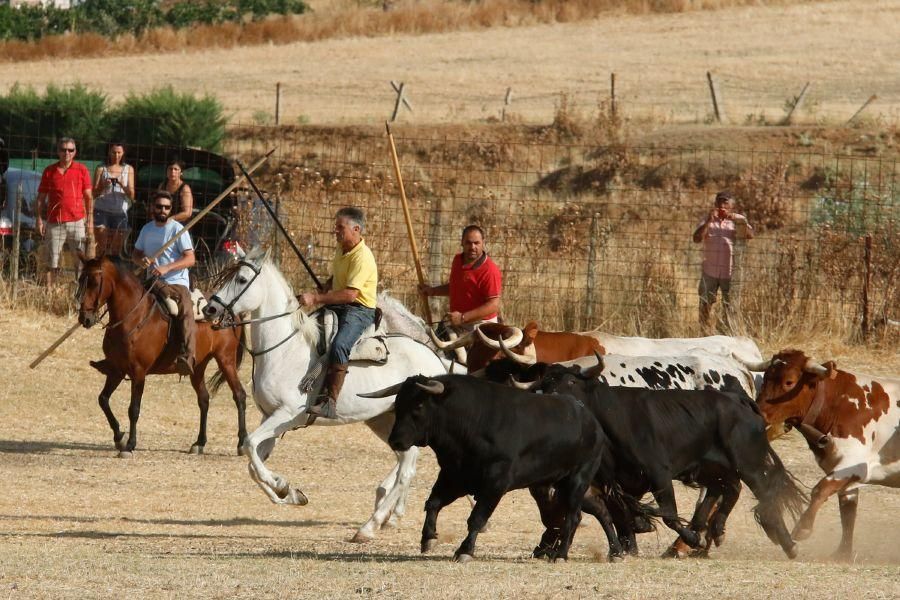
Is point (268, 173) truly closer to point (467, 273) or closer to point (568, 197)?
point (568, 197)

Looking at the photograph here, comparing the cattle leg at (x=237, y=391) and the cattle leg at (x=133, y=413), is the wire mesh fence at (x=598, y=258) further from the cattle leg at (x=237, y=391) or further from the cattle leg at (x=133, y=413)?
the cattle leg at (x=133, y=413)

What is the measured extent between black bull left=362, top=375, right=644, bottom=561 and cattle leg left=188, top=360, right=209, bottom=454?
542 cm

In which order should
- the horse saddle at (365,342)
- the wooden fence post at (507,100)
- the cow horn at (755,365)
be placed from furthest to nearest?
the wooden fence post at (507,100)
the cow horn at (755,365)
the horse saddle at (365,342)

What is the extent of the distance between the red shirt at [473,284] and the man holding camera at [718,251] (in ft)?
19.1

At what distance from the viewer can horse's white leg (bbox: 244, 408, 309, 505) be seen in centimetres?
1080

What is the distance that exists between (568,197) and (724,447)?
25.1m

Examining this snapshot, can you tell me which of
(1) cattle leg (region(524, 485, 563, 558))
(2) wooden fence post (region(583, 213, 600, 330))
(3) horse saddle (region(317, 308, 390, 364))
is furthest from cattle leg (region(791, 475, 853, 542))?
(2) wooden fence post (region(583, 213, 600, 330))

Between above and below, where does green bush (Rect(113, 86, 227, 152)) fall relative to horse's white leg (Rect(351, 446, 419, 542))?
above

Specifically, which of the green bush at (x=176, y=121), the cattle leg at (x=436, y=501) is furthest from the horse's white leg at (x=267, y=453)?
the green bush at (x=176, y=121)

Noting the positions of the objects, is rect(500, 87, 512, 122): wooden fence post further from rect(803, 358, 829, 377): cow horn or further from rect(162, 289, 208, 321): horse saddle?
rect(803, 358, 829, 377): cow horn

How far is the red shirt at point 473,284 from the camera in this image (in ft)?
41.3

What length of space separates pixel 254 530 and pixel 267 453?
614mm

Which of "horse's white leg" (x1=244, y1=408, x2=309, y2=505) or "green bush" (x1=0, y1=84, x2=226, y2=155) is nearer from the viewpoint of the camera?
"horse's white leg" (x1=244, y1=408, x2=309, y2=505)

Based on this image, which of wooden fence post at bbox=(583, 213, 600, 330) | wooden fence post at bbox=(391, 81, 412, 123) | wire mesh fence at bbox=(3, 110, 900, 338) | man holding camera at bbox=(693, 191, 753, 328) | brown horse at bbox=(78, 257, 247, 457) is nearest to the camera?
brown horse at bbox=(78, 257, 247, 457)
